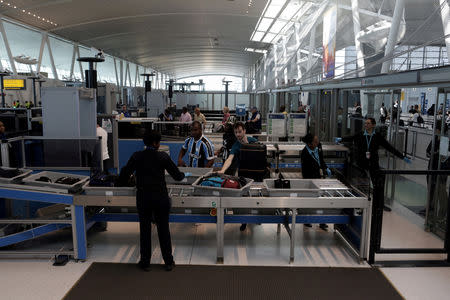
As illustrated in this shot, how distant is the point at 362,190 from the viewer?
487 cm

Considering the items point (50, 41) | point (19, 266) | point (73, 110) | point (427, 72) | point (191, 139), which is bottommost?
point (19, 266)

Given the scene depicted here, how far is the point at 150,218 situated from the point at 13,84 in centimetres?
1157

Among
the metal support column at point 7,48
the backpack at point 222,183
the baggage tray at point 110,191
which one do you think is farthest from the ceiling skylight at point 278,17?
the baggage tray at point 110,191

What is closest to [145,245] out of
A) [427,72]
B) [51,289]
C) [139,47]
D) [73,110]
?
[51,289]

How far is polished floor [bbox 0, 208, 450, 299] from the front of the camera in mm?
4102

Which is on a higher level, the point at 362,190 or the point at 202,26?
the point at 202,26

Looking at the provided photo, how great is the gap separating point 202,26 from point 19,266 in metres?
21.2

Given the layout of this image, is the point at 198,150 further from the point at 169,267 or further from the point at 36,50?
the point at 36,50

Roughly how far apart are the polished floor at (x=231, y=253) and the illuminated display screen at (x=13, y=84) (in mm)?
9838

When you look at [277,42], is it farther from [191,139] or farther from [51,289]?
[51,289]

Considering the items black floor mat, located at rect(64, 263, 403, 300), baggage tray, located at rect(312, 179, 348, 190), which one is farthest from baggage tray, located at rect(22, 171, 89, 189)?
baggage tray, located at rect(312, 179, 348, 190)

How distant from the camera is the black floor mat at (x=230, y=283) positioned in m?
3.88

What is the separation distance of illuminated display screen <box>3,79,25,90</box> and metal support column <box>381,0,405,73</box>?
39.0ft

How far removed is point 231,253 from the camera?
4914 mm
